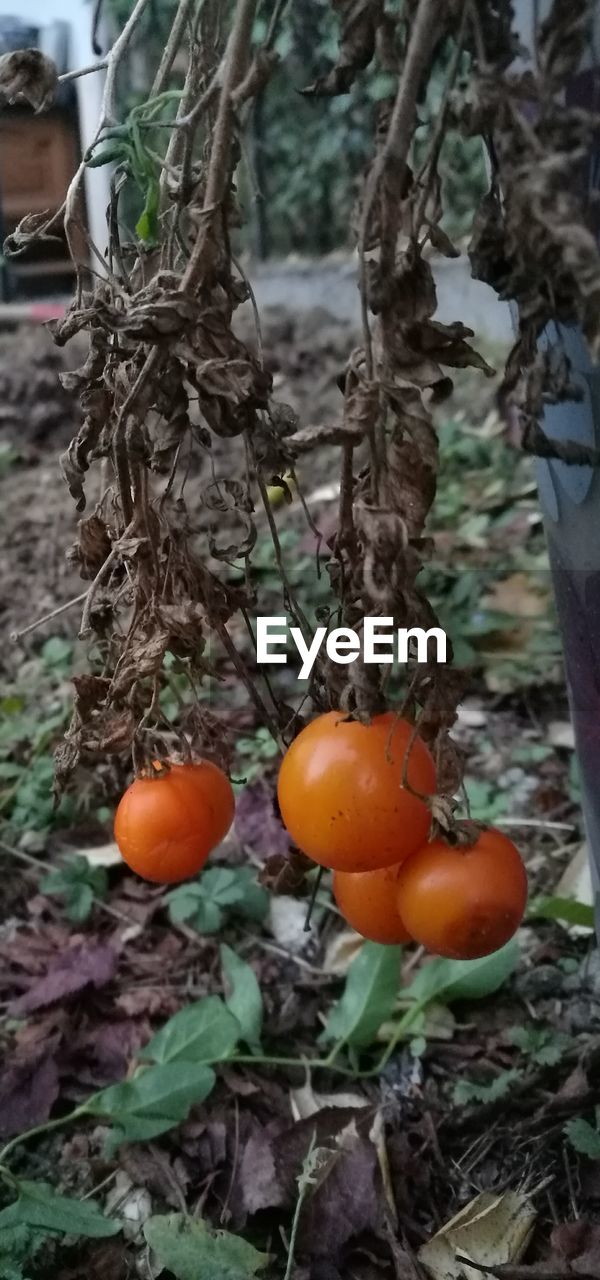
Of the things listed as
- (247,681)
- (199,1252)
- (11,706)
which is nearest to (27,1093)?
(199,1252)

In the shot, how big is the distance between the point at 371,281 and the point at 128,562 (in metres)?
0.24

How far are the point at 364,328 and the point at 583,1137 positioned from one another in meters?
0.71

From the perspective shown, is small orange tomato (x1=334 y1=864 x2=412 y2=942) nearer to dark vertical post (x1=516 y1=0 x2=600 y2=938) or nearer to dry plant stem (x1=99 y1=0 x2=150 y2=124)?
dark vertical post (x1=516 y1=0 x2=600 y2=938)

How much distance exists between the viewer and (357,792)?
0.57 meters

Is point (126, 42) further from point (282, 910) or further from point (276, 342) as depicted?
point (276, 342)

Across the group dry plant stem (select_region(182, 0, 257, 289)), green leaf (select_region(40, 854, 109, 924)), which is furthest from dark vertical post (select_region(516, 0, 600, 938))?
green leaf (select_region(40, 854, 109, 924))

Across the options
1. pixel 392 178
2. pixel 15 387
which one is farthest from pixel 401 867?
pixel 15 387

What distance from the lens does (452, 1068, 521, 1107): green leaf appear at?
3.14 ft

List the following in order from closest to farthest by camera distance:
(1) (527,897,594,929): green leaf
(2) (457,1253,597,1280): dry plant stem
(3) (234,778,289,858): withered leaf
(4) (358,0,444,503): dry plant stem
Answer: (4) (358,0,444,503): dry plant stem, (2) (457,1253,597,1280): dry plant stem, (1) (527,897,594,929): green leaf, (3) (234,778,289,858): withered leaf

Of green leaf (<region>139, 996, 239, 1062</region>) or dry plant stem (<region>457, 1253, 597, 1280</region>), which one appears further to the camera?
green leaf (<region>139, 996, 239, 1062</region>)

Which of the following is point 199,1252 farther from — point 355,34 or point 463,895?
point 355,34

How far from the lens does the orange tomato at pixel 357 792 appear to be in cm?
58

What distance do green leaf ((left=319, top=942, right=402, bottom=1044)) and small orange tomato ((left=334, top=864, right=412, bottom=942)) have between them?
33 cm

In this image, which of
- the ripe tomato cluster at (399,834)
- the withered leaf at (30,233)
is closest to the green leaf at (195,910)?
the ripe tomato cluster at (399,834)
